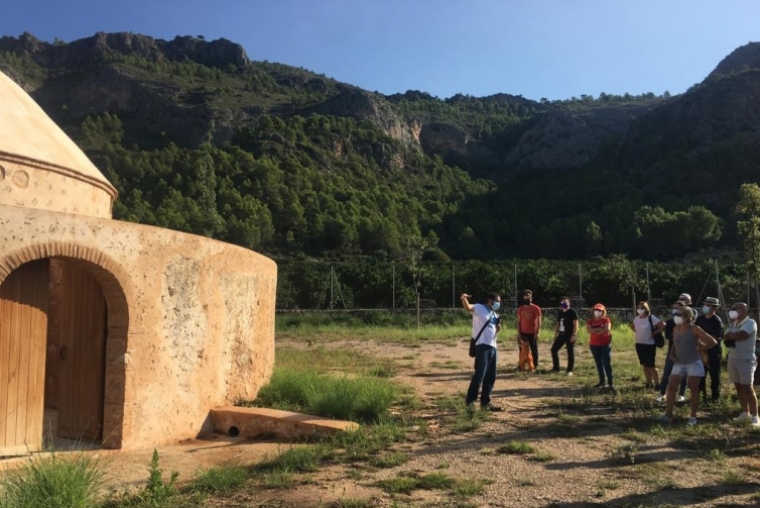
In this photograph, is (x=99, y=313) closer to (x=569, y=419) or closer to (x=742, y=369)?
(x=569, y=419)

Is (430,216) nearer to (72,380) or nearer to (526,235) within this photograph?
(526,235)

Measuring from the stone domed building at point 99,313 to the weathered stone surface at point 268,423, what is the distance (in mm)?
213

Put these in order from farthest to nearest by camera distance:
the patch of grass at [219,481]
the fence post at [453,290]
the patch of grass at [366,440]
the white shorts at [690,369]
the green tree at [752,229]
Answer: the fence post at [453,290] < the green tree at [752,229] < the white shorts at [690,369] < the patch of grass at [366,440] < the patch of grass at [219,481]

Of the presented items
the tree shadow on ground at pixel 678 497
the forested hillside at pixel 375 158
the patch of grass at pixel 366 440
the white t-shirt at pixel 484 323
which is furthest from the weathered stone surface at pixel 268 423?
the forested hillside at pixel 375 158

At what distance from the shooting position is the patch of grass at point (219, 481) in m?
5.38

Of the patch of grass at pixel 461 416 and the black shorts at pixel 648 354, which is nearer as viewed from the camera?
the patch of grass at pixel 461 416

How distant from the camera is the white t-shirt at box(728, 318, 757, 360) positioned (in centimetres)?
741

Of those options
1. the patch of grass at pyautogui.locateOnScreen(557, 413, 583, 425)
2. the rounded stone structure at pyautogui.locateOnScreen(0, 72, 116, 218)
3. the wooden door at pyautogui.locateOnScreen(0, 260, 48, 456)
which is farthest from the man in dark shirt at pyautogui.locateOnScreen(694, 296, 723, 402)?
the rounded stone structure at pyautogui.locateOnScreen(0, 72, 116, 218)

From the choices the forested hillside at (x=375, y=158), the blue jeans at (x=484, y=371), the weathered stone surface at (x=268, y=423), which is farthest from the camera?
the forested hillside at (x=375, y=158)

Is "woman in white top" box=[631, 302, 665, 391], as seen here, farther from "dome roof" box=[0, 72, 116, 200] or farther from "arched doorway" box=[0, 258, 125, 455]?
"dome roof" box=[0, 72, 116, 200]

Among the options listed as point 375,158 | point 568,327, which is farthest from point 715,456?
point 375,158

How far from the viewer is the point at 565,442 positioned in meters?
6.86

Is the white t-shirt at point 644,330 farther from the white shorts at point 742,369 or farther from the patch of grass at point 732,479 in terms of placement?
the patch of grass at point 732,479

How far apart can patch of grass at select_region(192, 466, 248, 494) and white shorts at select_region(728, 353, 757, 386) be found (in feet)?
18.6
